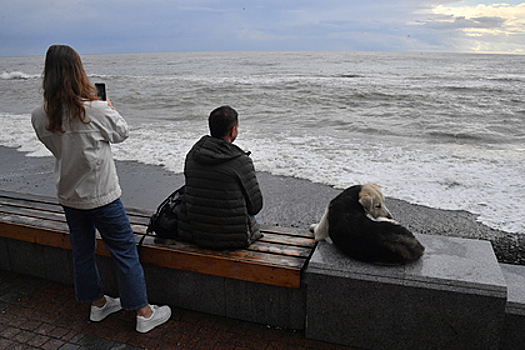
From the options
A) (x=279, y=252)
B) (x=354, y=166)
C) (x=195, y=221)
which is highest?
(x=195, y=221)

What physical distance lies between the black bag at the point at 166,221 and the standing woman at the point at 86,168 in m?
0.36

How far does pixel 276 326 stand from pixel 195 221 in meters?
1.01

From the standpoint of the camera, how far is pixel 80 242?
119 inches

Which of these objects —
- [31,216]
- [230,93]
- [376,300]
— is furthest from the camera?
[230,93]

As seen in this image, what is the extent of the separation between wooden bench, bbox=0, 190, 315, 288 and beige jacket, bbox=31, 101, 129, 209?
2.40 feet

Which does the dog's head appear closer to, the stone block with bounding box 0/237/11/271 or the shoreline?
the shoreline

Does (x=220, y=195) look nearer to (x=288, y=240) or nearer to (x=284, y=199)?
(x=288, y=240)

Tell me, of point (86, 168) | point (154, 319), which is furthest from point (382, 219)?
point (86, 168)

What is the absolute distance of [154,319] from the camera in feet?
10.4

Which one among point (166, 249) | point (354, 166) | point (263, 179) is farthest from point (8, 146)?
point (166, 249)

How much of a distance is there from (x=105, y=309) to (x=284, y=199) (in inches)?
145

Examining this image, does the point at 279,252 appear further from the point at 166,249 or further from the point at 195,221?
the point at 166,249

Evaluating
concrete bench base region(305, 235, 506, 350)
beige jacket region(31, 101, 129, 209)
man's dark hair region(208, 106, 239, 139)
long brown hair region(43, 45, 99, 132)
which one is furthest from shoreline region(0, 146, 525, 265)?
long brown hair region(43, 45, 99, 132)

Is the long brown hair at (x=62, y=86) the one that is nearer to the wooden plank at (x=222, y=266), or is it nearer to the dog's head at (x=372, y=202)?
the wooden plank at (x=222, y=266)
